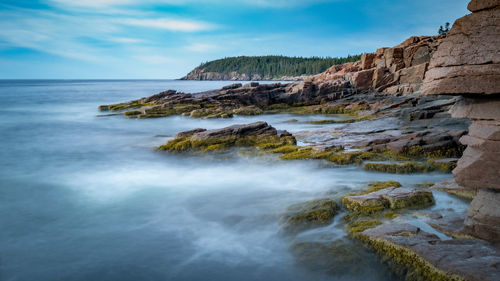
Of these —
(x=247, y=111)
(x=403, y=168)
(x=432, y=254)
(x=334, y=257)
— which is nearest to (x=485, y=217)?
(x=432, y=254)

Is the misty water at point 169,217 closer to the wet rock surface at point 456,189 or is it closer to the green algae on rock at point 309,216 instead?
the green algae on rock at point 309,216

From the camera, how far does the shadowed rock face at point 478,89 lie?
5781 millimetres

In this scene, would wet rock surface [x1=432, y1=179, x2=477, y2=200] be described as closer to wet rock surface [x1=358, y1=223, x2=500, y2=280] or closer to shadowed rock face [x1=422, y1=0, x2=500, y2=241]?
shadowed rock face [x1=422, y1=0, x2=500, y2=241]

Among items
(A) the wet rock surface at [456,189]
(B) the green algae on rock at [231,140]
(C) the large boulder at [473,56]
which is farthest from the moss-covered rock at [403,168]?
(C) the large boulder at [473,56]

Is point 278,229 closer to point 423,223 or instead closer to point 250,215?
point 250,215

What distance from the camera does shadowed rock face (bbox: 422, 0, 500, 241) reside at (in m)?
5.78

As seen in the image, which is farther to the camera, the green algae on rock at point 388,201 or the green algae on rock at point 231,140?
the green algae on rock at point 231,140

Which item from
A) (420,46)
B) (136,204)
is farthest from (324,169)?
(420,46)

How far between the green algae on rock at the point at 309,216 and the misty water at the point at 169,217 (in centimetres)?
25

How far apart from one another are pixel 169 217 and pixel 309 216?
Result: 3.90 metres

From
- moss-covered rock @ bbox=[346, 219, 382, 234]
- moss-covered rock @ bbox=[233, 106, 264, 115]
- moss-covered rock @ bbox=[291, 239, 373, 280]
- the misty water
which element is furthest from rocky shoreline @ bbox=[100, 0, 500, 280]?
moss-covered rock @ bbox=[233, 106, 264, 115]

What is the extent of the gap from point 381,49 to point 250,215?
44.0 meters

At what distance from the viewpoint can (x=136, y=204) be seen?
1060cm

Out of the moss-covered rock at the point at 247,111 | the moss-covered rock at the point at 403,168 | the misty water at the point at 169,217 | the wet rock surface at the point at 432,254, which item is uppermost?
the moss-covered rock at the point at 247,111
